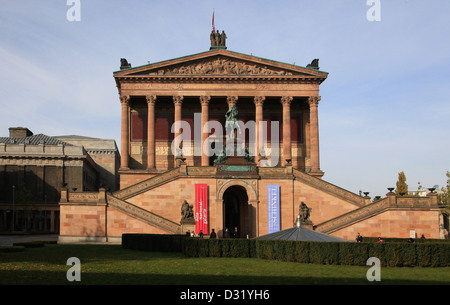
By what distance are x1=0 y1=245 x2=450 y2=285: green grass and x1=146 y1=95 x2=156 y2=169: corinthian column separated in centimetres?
3972

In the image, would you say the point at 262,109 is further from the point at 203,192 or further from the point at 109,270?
the point at 109,270

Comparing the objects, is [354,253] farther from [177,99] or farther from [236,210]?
[177,99]

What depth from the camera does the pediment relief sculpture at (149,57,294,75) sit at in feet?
229

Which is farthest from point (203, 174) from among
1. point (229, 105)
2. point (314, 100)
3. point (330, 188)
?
point (314, 100)

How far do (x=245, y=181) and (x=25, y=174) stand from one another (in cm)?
4876

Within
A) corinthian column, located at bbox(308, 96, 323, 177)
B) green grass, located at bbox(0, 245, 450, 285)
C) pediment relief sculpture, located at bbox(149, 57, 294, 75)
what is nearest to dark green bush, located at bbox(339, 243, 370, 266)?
green grass, located at bbox(0, 245, 450, 285)

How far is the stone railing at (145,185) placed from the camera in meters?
51.7

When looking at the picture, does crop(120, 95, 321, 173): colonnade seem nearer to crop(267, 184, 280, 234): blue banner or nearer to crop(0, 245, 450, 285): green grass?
crop(267, 184, 280, 234): blue banner

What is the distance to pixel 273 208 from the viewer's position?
52156 mm

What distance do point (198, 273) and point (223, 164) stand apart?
3094cm

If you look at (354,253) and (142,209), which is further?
(142,209)

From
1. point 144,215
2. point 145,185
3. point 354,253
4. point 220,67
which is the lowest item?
point 354,253

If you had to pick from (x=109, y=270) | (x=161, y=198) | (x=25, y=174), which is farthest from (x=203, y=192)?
(x=25, y=174)

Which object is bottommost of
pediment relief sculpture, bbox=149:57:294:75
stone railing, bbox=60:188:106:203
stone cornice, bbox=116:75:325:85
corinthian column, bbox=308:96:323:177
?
stone railing, bbox=60:188:106:203
